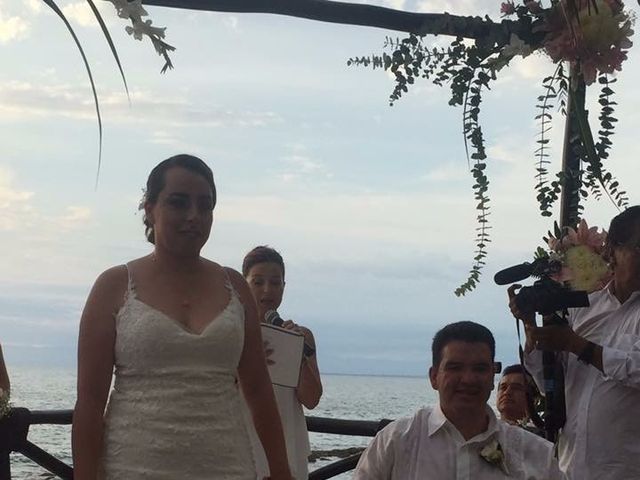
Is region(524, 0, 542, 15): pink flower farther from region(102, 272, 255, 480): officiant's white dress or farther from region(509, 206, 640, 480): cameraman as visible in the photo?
region(102, 272, 255, 480): officiant's white dress

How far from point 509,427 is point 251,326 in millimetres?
789

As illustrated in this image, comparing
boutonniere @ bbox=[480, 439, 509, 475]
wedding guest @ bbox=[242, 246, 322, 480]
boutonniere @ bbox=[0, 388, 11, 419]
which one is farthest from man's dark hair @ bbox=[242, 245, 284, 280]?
boutonniere @ bbox=[480, 439, 509, 475]

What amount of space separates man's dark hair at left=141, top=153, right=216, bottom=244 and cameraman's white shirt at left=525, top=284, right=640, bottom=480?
116 cm

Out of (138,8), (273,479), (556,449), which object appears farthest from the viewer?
(556,449)

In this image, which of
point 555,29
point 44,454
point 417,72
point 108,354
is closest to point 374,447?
point 108,354

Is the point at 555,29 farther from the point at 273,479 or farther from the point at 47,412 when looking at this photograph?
the point at 47,412

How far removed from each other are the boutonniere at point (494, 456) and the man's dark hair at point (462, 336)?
26 centimetres

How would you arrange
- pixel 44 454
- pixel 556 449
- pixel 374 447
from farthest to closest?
pixel 44 454 → pixel 556 449 → pixel 374 447

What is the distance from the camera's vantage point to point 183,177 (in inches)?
103

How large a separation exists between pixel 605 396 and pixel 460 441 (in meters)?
0.52

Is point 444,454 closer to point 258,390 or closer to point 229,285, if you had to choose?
point 258,390

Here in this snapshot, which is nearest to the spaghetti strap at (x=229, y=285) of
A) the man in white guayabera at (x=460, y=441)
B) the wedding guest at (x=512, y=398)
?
the man in white guayabera at (x=460, y=441)

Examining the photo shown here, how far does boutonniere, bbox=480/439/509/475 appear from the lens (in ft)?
8.99

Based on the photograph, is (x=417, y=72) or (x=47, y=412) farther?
(x=47, y=412)
